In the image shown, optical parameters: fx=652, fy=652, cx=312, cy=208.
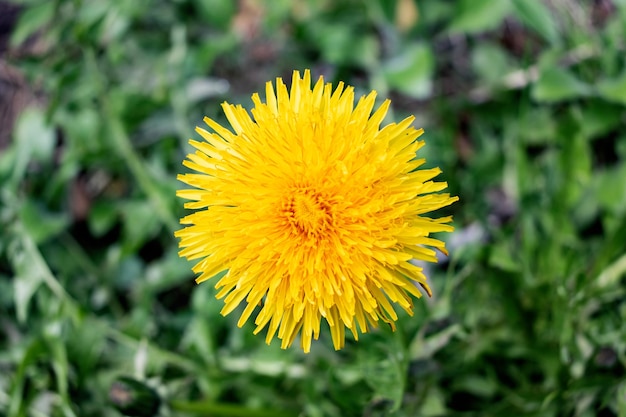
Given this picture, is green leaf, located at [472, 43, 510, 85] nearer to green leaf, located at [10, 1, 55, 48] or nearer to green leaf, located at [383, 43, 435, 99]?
green leaf, located at [383, 43, 435, 99]

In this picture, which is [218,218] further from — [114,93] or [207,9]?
[207,9]

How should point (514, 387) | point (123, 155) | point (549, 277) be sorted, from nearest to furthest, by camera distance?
point (549, 277), point (514, 387), point (123, 155)

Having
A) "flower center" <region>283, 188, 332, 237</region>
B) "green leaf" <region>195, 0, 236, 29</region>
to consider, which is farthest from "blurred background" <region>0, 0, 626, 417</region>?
"flower center" <region>283, 188, 332, 237</region>

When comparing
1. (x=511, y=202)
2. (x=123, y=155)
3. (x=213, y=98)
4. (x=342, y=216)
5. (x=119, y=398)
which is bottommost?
(x=119, y=398)

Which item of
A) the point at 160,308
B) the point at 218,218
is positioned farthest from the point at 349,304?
the point at 160,308

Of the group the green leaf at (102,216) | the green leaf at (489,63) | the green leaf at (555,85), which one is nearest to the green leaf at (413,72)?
the green leaf at (489,63)

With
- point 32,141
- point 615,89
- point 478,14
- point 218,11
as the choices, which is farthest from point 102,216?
point 615,89
